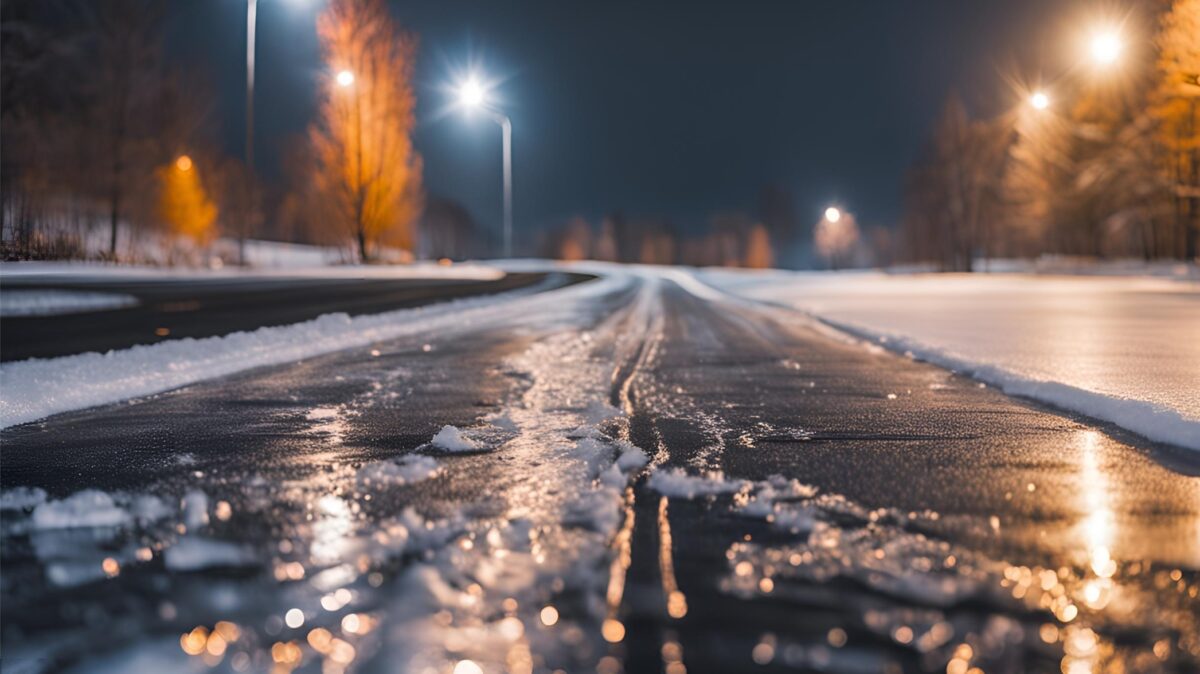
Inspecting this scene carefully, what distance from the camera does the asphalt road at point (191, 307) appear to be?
12.6m

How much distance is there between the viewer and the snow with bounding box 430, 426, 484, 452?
5.98 meters

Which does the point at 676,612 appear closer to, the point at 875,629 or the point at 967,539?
the point at 875,629

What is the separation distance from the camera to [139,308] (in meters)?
17.3

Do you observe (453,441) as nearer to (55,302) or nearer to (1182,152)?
(55,302)

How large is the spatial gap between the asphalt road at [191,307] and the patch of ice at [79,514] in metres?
3.81

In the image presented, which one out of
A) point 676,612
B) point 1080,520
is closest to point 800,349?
point 1080,520

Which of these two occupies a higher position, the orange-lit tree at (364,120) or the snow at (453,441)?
the orange-lit tree at (364,120)

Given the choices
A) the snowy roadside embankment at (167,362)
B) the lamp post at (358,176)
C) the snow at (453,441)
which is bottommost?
the snow at (453,441)

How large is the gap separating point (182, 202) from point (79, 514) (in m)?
52.7

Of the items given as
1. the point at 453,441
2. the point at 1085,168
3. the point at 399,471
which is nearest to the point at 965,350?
the point at 453,441

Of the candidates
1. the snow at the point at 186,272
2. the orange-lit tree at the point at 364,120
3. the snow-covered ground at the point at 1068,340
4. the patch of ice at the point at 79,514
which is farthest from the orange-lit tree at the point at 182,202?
the patch of ice at the point at 79,514

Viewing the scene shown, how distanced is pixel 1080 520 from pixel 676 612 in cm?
225

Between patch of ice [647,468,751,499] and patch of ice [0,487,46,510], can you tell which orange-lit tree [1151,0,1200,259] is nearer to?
patch of ice [647,468,751,499]

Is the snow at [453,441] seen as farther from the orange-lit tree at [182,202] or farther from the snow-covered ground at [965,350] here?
the orange-lit tree at [182,202]
